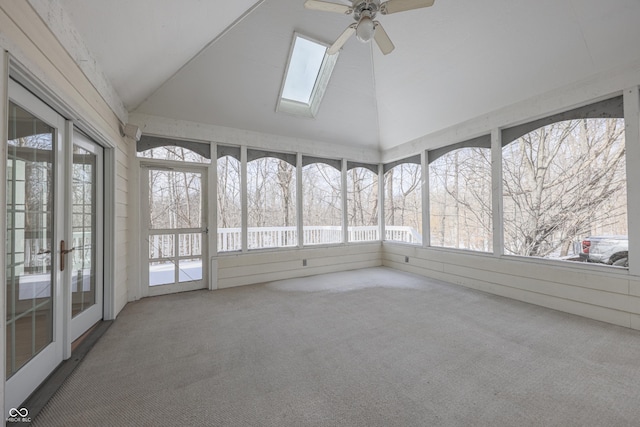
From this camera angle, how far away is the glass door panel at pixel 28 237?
161 cm

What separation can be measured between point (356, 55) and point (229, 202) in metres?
3.14

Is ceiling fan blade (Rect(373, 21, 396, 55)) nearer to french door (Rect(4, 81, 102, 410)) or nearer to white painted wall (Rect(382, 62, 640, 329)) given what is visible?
white painted wall (Rect(382, 62, 640, 329))

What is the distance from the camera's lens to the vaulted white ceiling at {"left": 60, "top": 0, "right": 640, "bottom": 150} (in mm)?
2477

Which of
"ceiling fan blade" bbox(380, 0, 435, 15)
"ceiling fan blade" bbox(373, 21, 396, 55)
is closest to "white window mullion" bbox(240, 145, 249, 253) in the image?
"ceiling fan blade" bbox(373, 21, 396, 55)

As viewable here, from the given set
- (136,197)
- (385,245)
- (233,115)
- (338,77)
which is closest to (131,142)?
(136,197)

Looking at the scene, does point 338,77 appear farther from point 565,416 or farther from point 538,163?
point 565,416

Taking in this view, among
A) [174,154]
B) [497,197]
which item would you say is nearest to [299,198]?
[174,154]

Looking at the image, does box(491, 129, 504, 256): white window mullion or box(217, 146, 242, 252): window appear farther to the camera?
box(217, 146, 242, 252): window

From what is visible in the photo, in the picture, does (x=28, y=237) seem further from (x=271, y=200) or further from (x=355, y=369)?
(x=271, y=200)

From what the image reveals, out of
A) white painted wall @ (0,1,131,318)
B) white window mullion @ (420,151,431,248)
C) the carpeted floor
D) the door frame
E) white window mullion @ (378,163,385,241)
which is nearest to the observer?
white painted wall @ (0,1,131,318)

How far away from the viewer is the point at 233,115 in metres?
4.29

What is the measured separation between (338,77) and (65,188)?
376 centimetres

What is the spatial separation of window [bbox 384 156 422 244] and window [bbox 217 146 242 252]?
11.3ft

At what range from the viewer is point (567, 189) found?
11.0ft
